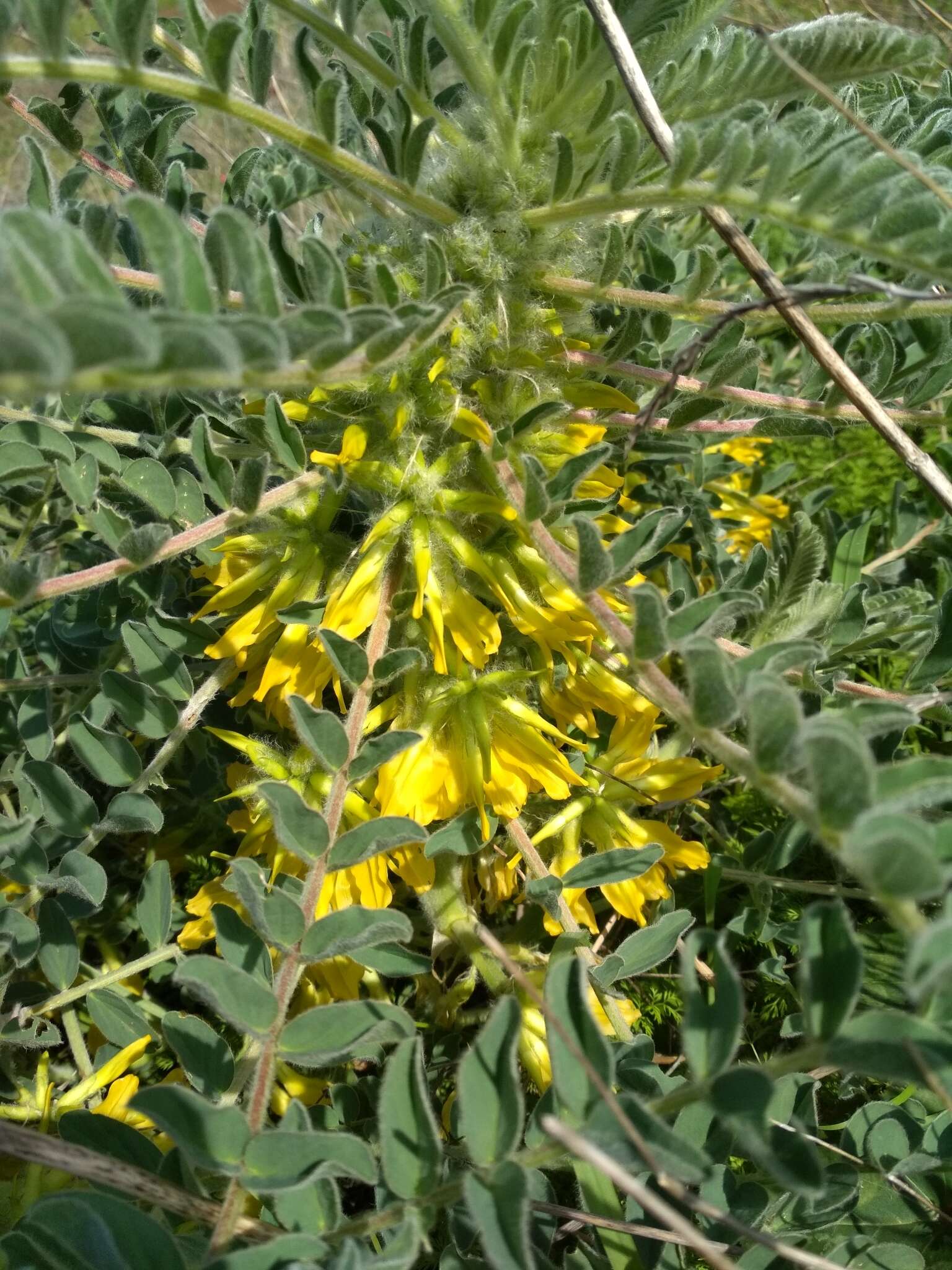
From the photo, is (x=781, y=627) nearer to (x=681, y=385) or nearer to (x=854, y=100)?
(x=681, y=385)

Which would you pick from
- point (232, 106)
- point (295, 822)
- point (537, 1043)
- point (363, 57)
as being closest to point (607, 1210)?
point (537, 1043)

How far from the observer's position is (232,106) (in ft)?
3.41

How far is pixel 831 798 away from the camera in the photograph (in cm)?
65

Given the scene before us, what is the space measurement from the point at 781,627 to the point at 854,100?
79 centimetres

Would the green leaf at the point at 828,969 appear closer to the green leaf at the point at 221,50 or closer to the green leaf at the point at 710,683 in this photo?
the green leaf at the point at 710,683

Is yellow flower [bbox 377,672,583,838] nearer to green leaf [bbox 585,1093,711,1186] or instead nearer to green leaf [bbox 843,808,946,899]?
green leaf [bbox 585,1093,711,1186]

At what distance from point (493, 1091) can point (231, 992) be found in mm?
254

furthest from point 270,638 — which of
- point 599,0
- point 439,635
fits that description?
point 599,0

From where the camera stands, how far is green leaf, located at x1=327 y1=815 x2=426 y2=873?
98 cm

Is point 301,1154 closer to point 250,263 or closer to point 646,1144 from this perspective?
point 646,1144

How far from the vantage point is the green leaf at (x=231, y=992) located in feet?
2.74

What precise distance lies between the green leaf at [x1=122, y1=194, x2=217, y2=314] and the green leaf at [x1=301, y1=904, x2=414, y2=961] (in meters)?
0.55

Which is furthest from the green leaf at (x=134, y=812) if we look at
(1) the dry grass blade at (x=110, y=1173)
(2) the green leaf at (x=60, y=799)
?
(1) the dry grass blade at (x=110, y=1173)

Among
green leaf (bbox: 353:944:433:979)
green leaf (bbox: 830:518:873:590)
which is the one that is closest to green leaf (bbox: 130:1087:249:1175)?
green leaf (bbox: 353:944:433:979)
